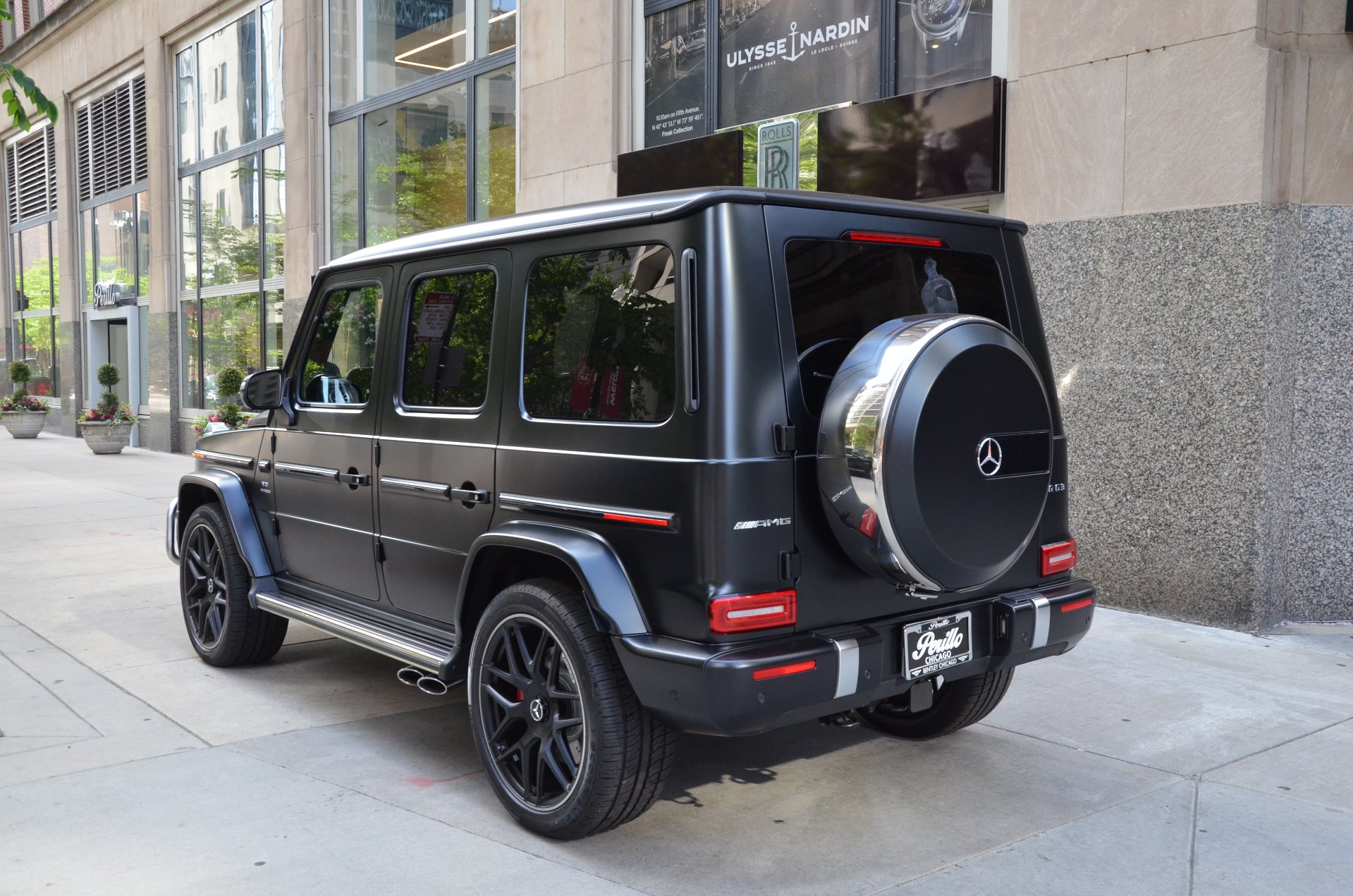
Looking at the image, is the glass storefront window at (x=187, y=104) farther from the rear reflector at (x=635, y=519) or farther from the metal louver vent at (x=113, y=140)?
the rear reflector at (x=635, y=519)

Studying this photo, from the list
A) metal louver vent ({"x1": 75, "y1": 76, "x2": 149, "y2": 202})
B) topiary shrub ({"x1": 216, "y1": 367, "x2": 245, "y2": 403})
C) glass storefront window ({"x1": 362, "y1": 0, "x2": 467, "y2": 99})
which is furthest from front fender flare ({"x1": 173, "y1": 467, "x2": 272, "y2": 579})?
metal louver vent ({"x1": 75, "y1": 76, "x2": 149, "y2": 202})

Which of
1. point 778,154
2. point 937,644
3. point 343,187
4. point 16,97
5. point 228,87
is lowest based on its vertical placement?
point 937,644

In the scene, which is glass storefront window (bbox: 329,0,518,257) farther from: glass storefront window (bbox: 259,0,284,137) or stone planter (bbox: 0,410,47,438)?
stone planter (bbox: 0,410,47,438)

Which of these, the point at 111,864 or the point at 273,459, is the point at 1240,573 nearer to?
the point at 273,459

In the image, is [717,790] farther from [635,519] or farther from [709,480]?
[709,480]

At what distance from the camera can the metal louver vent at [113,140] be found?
22484 mm

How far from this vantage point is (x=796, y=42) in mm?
9898

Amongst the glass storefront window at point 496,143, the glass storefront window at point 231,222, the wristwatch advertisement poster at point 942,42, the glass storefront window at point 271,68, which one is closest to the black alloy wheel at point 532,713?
the wristwatch advertisement poster at point 942,42

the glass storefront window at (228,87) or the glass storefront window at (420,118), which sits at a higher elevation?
the glass storefront window at (228,87)

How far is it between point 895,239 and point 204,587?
410cm

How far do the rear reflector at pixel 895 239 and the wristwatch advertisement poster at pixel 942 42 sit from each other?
4.87m

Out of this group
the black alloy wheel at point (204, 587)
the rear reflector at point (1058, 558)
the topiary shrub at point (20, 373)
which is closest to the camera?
the rear reflector at point (1058, 558)

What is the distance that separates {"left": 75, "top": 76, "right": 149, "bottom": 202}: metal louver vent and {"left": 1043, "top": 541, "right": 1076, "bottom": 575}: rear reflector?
2154cm

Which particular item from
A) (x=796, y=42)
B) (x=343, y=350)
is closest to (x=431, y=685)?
(x=343, y=350)
